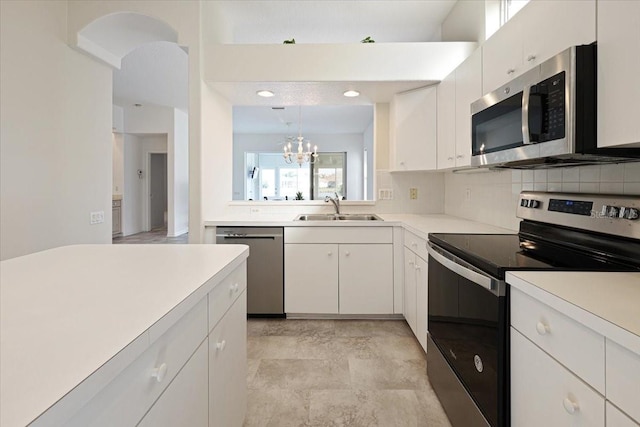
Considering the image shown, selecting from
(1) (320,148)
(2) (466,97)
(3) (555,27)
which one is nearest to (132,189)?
(1) (320,148)

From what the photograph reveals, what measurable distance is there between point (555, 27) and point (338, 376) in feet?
6.68

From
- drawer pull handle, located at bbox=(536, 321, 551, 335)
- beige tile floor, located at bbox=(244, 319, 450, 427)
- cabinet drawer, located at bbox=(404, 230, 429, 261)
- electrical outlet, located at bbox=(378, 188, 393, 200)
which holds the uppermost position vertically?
electrical outlet, located at bbox=(378, 188, 393, 200)

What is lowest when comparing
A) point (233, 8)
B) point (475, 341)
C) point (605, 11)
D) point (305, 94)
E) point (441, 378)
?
point (441, 378)

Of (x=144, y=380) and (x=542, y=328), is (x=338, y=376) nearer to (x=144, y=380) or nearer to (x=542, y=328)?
(x=542, y=328)

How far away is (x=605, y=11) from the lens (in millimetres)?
1153

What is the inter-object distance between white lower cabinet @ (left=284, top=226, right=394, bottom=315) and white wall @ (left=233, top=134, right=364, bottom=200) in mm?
6876

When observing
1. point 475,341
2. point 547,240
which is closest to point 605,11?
point 547,240

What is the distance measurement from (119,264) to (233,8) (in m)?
2.76

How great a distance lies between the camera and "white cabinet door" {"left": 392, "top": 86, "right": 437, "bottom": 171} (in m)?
2.97

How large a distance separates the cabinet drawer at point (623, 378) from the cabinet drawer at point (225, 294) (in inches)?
40.6

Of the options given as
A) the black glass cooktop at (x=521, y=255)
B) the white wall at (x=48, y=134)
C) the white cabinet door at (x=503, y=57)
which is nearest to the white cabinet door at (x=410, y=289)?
the black glass cooktop at (x=521, y=255)

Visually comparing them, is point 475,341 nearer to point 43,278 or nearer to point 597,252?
point 597,252

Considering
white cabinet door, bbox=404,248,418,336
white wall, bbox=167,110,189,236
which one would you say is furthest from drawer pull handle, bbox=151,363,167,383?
white wall, bbox=167,110,189,236

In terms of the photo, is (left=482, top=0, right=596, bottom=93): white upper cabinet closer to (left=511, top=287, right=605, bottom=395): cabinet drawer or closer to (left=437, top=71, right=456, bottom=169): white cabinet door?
(left=437, top=71, right=456, bottom=169): white cabinet door
